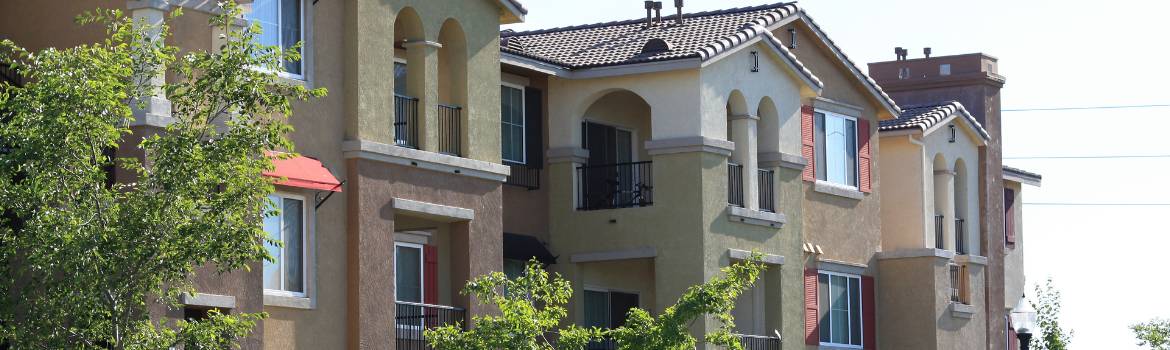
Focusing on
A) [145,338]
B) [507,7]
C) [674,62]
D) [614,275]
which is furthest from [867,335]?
[145,338]

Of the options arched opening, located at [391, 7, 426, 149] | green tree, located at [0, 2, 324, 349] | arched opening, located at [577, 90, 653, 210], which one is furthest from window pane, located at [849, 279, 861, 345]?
green tree, located at [0, 2, 324, 349]

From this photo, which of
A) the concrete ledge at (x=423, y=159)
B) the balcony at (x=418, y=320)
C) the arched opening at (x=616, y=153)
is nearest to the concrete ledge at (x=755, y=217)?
the arched opening at (x=616, y=153)

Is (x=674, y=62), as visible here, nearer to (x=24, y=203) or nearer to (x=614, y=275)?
(x=614, y=275)

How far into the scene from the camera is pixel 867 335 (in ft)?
131

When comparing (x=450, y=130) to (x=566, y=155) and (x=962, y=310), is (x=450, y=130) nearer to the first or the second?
(x=566, y=155)

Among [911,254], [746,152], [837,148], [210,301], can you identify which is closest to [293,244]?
[210,301]

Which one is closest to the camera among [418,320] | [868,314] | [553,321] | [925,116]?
[553,321]

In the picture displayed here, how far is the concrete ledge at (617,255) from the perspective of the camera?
3356 centimetres

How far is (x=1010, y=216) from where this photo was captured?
49.0 metres

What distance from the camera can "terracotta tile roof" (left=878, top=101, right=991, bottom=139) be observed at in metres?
41.1

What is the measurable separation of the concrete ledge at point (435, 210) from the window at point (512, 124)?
4154 mm

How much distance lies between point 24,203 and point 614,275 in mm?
17471

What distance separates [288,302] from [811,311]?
1370cm

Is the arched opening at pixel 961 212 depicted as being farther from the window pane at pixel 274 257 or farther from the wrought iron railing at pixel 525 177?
the window pane at pixel 274 257
